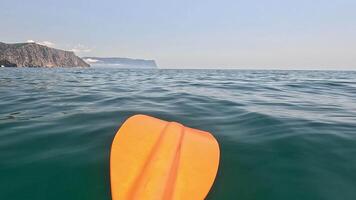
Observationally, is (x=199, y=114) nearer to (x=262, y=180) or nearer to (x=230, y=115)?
(x=230, y=115)

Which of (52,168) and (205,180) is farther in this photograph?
(52,168)

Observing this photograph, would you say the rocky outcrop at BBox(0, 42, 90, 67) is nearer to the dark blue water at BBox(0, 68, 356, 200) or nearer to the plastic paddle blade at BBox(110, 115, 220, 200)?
the dark blue water at BBox(0, 68, 356, 200)

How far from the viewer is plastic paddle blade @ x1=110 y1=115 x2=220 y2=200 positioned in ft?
7.60

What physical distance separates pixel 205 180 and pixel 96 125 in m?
2.87

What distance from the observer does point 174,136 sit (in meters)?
3.39

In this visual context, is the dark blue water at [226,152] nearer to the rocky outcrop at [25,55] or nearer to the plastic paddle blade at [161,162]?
the plastic paddle blade at [161,162]

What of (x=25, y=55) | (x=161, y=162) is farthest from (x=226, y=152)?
(x=25, y=55)

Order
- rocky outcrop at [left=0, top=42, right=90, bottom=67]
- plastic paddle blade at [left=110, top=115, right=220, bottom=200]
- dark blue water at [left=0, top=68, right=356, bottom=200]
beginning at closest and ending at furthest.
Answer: plastic paddle blade at [left=110, top=115, right=220, bottom=200] < dark blue water at [left=0, top=68, right=356, bottom=200] < rocky outcrop at [left=0, top=42, right=90, bottom=67]

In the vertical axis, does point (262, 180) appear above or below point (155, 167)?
below

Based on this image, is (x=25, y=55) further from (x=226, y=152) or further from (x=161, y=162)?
(x=161, y=162)

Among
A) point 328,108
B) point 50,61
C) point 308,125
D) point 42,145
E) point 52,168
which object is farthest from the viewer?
point 50,61

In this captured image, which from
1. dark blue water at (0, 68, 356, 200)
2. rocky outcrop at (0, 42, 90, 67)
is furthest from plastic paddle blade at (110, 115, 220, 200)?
rocky outcrop at (0, 42, 90, 67)

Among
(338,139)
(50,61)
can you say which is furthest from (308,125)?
(50,61)

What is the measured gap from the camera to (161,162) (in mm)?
2723
